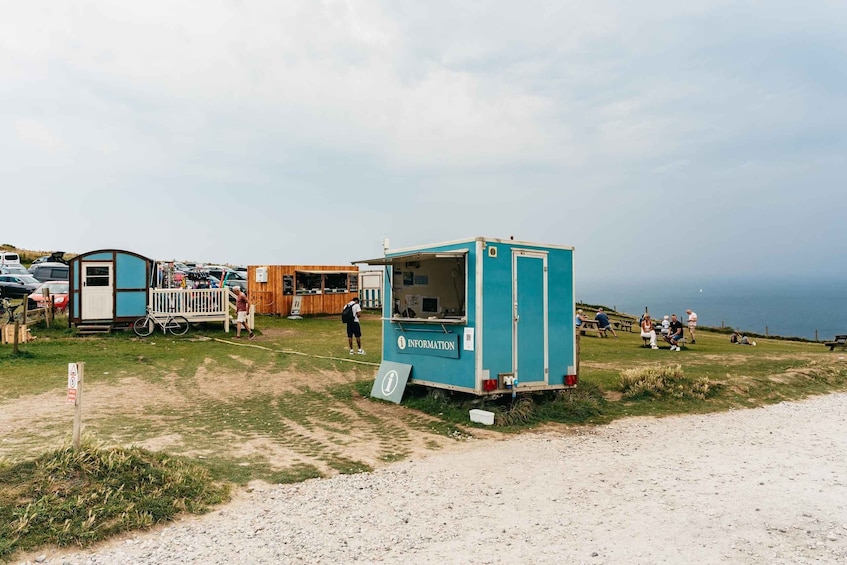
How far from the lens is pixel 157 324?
1875cm

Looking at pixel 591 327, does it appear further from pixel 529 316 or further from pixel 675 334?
pixel 529 316

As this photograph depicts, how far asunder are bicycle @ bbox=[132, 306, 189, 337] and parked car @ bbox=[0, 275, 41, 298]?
10.7 m

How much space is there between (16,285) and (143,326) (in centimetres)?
1271

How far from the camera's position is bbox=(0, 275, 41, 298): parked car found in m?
26.0

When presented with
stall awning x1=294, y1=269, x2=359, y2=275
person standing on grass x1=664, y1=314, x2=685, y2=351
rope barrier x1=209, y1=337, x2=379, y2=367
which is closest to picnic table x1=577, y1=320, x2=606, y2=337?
person standing on grass x1=664, y1=314, x2=685, y2=351

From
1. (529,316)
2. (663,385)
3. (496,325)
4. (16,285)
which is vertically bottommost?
(663,385)

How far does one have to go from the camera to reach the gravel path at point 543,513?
4.38 meters

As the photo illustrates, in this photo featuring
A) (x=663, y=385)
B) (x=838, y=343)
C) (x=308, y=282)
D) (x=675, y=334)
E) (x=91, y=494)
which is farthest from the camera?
(x=308, y=282)

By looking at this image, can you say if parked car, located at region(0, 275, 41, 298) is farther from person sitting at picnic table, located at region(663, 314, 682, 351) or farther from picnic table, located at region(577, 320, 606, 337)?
person sitting at picnic table, located at region(663, 314, 682, 351)

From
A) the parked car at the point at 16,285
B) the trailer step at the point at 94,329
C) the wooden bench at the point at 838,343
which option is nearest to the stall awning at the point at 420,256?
the trailer step at the point at 94,329

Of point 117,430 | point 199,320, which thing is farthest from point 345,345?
point 117,430

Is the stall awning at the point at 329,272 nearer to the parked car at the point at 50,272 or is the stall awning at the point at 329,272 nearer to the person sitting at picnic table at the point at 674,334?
the parked car at the point at 50,272

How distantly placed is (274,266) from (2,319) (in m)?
11.9

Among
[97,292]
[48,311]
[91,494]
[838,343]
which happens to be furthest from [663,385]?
[48,311]
